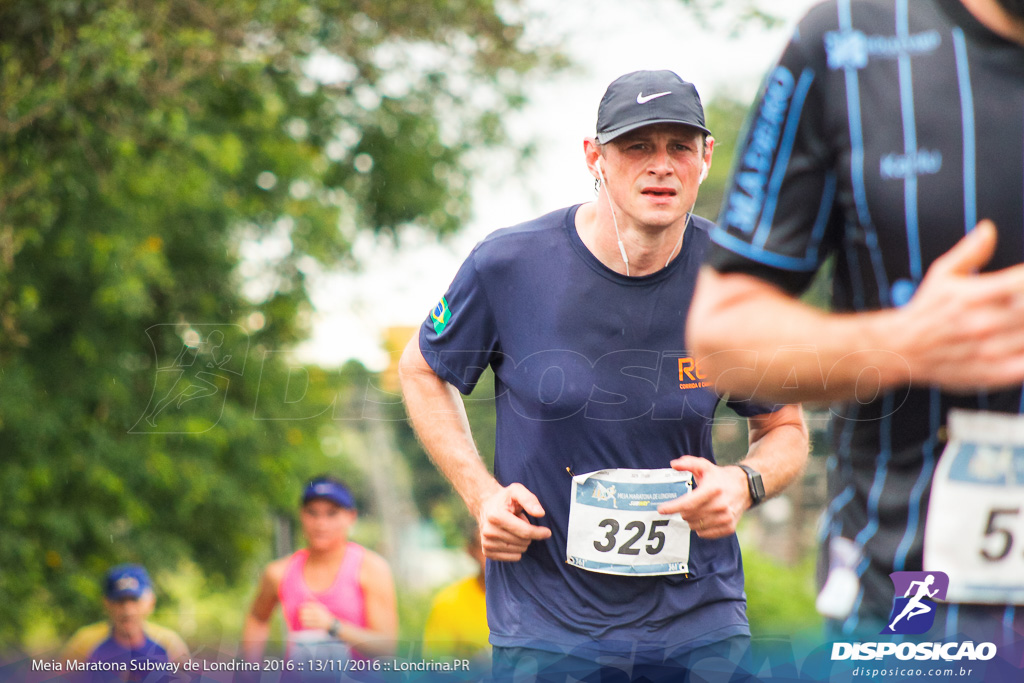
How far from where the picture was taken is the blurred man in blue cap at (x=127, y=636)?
6.63m

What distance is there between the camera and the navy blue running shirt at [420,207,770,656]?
10.6 ft

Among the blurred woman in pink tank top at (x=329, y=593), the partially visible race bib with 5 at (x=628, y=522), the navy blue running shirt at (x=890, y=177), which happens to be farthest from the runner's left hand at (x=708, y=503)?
the blurred woman in pink tank top at (x=329, y=593)

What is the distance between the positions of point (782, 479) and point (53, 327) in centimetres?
745

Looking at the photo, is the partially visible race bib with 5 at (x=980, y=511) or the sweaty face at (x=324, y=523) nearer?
the partially visible race bib with 5 at (x=980, y=511)

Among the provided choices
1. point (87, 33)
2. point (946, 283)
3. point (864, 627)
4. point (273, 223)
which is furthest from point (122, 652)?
point (946, 283)

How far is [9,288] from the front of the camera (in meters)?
8.16

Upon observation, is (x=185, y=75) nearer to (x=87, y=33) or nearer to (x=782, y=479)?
(x=87, y=33)

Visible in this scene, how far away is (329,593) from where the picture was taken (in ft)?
20.4

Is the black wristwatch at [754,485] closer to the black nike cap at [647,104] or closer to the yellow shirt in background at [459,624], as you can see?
the black nike cap at [647,104]

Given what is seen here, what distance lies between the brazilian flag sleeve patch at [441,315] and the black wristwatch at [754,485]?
39.5 inches

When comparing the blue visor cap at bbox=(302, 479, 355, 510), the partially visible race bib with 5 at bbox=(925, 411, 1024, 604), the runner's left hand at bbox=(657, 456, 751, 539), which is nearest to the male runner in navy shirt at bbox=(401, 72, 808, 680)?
the runner's left hand at bbox=(657, 456, 751, 539)

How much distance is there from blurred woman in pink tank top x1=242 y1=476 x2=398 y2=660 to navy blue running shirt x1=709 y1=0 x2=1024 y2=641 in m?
4.70

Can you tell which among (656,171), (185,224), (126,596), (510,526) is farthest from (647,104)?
(185,224)

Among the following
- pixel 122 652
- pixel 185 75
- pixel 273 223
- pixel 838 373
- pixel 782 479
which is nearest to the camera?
pixel 838 373
